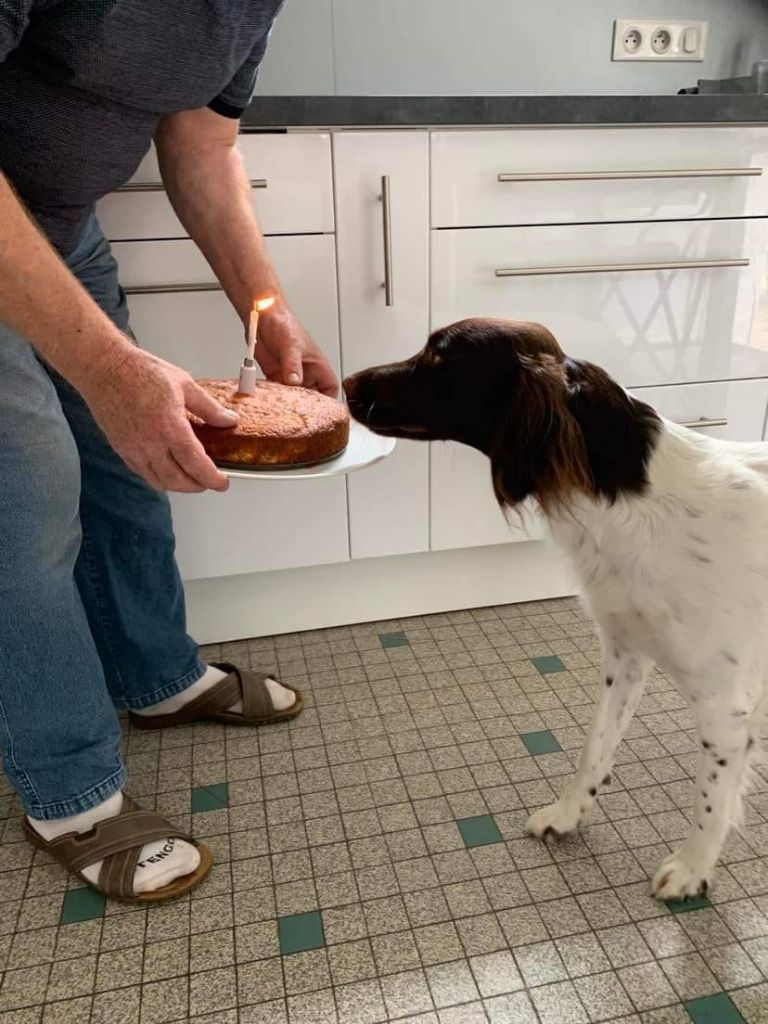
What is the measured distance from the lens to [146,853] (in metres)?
1.23

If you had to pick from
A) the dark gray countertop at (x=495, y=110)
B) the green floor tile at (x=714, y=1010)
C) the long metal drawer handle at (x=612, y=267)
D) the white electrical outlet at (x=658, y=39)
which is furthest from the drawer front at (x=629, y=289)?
the green floor tile at (x=714, y=1010)

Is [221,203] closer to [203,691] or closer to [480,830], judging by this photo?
[203,691]

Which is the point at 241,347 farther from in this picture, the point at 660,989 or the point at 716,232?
the point at 660,989

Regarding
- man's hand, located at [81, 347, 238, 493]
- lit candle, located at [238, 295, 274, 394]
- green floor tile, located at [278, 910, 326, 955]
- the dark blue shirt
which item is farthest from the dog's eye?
green floor tile, located at [278, 910, 326, 955]

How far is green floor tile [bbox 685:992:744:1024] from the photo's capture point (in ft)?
3.36

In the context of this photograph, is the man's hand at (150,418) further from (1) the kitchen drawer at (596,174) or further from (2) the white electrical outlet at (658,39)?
(2) the white electrical outlet at (658,39)

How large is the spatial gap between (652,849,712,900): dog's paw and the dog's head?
1.86ft

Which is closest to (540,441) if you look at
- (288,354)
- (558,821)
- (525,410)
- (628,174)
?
(525,410)

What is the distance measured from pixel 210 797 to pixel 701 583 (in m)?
0.90

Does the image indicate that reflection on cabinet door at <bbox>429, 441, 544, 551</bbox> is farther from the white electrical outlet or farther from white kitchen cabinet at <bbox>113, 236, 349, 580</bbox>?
the white electrical outlet

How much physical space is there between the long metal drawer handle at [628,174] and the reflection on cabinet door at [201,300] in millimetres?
413

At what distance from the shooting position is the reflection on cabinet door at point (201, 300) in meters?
1.58

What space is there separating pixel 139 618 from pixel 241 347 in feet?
1.88

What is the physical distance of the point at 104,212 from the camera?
1.54 m
